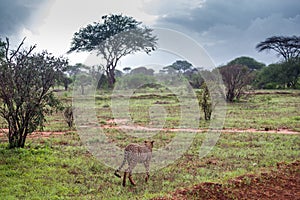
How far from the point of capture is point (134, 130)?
46.0ft

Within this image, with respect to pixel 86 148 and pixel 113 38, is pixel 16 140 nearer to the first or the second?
pixel 86 148

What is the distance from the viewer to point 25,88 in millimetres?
9438

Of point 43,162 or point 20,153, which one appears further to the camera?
point 20,153

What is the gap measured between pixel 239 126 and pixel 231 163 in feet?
20.3

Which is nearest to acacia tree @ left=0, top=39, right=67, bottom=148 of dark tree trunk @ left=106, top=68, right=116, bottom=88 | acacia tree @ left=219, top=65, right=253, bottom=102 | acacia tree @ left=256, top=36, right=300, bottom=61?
acacia tree @ left=219, top=65, right=253, bottom=102

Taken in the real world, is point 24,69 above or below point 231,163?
above

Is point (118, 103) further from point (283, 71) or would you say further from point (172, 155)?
point (283, 71)

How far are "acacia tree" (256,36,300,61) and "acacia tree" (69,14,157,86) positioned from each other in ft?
56.5

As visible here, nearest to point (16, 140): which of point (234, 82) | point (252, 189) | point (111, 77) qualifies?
point (252, 189)

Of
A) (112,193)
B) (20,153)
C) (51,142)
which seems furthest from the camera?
(51,142)

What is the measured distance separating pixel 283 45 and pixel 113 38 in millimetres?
22466

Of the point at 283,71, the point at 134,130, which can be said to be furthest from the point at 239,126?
the point at 283,71

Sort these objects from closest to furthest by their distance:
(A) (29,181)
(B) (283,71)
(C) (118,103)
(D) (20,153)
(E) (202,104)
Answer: (A) (29,181) < (D) (20,153) < (E) (202,104) < (C) (118,103) < (B) (283,71)

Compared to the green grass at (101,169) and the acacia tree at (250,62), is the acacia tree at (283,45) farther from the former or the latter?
the green grass at (101,169)
